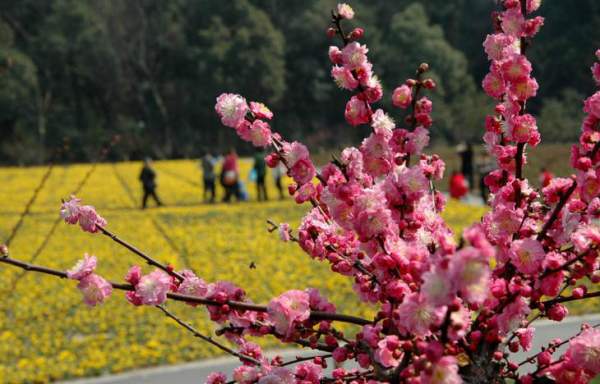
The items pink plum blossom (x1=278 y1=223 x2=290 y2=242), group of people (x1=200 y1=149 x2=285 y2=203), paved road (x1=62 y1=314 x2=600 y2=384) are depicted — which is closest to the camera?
pink plum blossom (x1=278 y1=223 x2=290 y2=242)

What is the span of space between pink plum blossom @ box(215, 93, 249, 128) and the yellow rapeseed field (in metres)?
3.85

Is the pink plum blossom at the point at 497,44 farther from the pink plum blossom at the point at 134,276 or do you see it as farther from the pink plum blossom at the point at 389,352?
the pink plum blossom at the point at 134,276

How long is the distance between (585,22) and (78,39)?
37199 mm

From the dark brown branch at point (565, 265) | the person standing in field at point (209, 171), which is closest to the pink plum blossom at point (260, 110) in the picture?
the dark brown branch at point (565, 265)

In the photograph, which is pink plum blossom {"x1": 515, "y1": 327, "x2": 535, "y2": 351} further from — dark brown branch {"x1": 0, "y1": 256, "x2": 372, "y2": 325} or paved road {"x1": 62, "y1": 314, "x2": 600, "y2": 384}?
paved road {"x1": 62, "y1": 314, "x2": 600, "y2": 384}

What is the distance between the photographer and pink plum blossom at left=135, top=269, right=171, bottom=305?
1765 millimetres

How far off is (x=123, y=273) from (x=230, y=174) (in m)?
9.85

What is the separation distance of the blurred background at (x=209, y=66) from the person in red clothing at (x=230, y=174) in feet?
104

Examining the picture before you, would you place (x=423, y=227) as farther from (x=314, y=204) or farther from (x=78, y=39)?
(x=78, y=39)

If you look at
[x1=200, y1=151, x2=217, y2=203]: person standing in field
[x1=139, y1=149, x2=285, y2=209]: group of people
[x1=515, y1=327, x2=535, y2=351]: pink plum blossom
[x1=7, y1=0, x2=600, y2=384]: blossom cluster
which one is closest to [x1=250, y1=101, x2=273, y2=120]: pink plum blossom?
[x1=7, y1=0, x2=600, y2=384]: blossom cluster

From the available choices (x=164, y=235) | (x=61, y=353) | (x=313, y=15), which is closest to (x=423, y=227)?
(x=61, y=353)

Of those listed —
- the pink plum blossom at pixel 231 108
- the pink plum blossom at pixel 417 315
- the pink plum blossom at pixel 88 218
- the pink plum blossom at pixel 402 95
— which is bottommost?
the pink plum blossom at pixel 417 315

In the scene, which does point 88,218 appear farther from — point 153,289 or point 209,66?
point 209,66

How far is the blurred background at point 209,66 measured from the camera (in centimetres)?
5528
